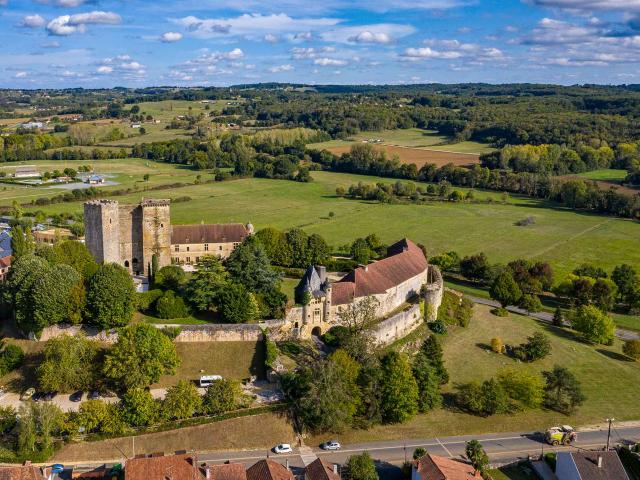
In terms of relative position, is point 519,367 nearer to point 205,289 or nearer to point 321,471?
point 321,471

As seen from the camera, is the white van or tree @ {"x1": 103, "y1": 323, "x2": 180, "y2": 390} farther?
the white van

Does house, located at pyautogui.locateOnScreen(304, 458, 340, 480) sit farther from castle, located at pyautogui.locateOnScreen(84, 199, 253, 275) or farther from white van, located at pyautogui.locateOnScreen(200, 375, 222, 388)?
castle, located at pyautogui.locateOnScreen(84, 199, 253, 275)

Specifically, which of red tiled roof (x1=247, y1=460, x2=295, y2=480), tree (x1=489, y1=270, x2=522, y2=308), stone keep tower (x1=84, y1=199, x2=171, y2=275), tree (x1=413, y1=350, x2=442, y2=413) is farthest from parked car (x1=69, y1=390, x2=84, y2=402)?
tree (x1=489, y1=270, x2=522, y2=308)

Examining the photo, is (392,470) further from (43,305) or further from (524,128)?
(524,128)

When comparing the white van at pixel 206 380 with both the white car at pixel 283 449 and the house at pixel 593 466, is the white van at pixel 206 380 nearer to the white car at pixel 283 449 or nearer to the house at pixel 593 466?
the white car at pixel 283 449

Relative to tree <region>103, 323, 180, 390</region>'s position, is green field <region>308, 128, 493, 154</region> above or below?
above

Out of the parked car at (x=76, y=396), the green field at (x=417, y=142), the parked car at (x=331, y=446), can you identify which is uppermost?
the green field at (x=417, y=142)

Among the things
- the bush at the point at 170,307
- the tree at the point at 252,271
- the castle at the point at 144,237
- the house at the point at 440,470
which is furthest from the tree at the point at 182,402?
the castle at the point at 144,237
